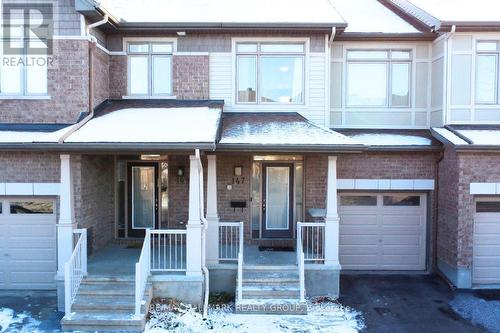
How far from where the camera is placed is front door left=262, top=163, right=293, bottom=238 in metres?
11.4

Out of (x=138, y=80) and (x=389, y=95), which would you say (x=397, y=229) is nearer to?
(x=389, y=95)

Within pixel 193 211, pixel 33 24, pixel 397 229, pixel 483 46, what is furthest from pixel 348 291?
pixel 33 24

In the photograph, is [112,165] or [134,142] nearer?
[134,142]

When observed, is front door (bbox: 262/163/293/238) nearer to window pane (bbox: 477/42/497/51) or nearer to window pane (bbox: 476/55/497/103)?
window pane (bbox: 476/55/497/103)

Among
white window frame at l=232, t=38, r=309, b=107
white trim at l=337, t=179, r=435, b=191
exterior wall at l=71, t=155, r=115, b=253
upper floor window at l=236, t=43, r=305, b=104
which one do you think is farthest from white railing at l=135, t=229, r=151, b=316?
white trim at l=337, t=179, r=435, b=191

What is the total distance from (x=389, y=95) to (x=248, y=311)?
23.1ft

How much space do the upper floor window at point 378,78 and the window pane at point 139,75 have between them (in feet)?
17.7

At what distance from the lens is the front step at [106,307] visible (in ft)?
25.6

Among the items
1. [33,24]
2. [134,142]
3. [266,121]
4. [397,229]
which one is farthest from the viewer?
[397,229]

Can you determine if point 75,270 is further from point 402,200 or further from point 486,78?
point 486,78

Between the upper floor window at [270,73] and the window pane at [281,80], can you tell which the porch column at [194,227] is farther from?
the window pane at [281,80]

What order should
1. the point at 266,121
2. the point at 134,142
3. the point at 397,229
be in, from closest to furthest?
the point at 134,142 → the point at 266,121 → the point at 397,229

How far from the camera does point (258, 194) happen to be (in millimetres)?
11359

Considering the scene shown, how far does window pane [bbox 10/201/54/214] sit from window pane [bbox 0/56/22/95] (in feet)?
8.13
